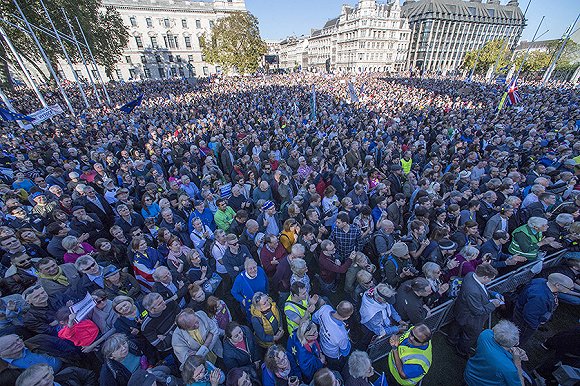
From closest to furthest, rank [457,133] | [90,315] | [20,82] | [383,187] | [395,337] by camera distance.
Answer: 1. [395,337]
2. [90,315]
3. [383,187]
4. [457,133]
5. [20,82]

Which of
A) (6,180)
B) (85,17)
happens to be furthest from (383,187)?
(85,17)

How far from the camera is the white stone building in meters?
50.3

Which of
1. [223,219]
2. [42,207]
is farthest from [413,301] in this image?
[42,207]

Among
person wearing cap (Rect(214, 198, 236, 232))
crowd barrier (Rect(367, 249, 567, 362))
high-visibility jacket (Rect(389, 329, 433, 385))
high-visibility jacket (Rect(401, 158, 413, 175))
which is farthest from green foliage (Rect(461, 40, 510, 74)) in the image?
high-visibility jacket (Rect(389, 329, 433, 385))

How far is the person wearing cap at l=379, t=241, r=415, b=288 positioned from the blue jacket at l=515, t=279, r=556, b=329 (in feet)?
4.67

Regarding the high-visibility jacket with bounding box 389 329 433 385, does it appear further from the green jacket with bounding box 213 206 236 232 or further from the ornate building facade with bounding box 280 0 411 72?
the ornate building facade with bounding box 280 0 411 72

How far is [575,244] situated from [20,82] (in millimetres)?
68568

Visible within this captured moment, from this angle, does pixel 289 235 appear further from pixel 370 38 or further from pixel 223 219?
pixel 370 38

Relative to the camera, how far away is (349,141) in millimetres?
10172

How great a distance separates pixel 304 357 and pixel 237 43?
4765 centimetres

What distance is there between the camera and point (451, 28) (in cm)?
7250

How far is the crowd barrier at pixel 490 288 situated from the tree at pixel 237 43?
44881mm

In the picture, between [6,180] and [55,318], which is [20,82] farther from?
[55,318]

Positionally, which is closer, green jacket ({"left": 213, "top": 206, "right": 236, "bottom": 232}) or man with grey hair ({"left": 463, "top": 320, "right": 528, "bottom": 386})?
man with grey hair ({"left": 463, "top": 320, "right": 528, "bottom": 386})
